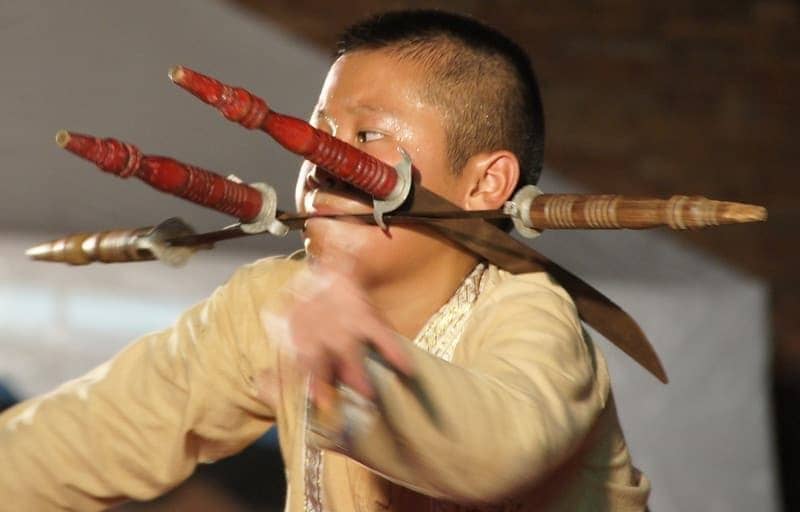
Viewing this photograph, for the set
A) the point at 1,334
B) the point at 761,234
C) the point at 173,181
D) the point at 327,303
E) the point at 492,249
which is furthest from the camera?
the point at 761,234

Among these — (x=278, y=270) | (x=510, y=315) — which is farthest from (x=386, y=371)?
(x=278, y=270)

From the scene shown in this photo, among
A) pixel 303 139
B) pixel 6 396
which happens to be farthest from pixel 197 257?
pixel 303 139

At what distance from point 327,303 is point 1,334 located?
113 centimetres

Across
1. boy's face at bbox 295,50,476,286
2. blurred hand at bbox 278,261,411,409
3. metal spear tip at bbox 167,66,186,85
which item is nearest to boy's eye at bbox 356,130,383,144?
boy's face at bbox 295,50,476,286

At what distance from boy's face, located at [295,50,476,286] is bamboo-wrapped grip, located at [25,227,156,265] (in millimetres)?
137

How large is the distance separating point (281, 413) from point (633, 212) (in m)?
0.43

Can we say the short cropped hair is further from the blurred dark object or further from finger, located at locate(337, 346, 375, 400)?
the blurred dark object

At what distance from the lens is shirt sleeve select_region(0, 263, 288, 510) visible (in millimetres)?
1292

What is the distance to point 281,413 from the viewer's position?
1300 mm

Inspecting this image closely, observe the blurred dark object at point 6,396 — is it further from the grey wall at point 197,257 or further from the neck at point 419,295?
the neck at point 419,295

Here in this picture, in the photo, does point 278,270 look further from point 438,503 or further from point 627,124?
point 627,124

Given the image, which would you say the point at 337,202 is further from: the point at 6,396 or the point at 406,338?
the point at 6,396

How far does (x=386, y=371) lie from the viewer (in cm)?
88

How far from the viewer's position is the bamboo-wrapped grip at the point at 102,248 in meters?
1.21
